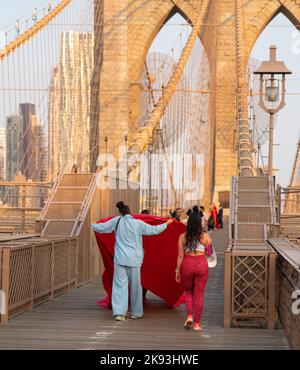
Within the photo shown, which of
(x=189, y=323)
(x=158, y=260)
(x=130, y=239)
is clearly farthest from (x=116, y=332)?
(x=158, y=260)

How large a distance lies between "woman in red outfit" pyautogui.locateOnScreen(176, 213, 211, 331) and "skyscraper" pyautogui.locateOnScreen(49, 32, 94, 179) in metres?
13.4

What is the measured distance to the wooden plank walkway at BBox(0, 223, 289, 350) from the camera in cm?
667

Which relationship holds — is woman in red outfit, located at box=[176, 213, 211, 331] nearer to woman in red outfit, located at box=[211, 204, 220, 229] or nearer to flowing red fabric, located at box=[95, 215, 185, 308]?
flowing red fabric, located at box=[95, 215, 185, 308]

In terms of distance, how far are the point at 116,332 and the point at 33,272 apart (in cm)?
169

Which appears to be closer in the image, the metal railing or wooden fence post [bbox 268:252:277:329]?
wooden fence post [bbox 268:252:277:329]

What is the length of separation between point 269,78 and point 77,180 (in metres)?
4.20

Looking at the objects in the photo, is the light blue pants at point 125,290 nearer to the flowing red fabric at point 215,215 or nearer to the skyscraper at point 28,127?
the skyscraper at point 28,127

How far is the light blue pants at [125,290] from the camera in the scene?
329 inches

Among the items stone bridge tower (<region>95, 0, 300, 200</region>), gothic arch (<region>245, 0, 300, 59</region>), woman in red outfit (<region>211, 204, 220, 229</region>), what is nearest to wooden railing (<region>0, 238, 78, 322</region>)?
woman in red outfit (<region>211, 204, 220, 229</region>)

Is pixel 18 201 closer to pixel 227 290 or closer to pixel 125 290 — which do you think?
pixel 125 290

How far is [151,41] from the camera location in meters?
44.6

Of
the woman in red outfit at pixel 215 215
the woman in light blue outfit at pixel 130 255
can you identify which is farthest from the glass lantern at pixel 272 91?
the woman in red outfit at pixel 215 215
